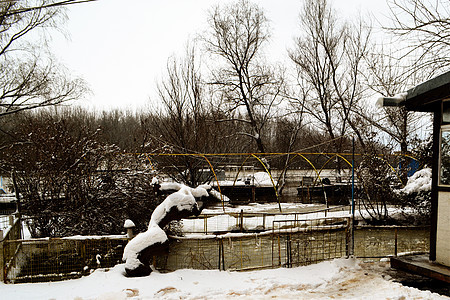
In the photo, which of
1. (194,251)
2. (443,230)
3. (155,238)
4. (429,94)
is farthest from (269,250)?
(429,94)

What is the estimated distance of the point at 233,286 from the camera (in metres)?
6.38

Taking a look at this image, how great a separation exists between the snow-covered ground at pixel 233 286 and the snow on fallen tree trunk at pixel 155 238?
0.25m

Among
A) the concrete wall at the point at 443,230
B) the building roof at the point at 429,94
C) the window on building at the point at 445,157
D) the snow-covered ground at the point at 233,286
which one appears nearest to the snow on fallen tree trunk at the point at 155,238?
the snow-covered ground at the point at 233,286

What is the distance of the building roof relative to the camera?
6.52 meters

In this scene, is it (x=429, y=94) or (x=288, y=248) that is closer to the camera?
(x=429, y=94)

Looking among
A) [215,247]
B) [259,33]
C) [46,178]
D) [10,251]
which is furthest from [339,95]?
[10,251]

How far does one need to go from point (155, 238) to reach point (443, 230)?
5.72 m

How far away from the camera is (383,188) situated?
40.2 feet

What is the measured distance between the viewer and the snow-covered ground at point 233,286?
19.3 ft

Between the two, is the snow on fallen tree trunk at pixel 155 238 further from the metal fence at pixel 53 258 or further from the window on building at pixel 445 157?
the window on building at pixel 445 157

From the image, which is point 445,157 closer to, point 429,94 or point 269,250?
point 429,94

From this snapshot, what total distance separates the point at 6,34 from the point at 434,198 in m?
17.7

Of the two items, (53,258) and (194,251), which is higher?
(53,258)

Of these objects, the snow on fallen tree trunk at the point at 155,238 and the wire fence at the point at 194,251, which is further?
the wire fence at the point at 194,251
